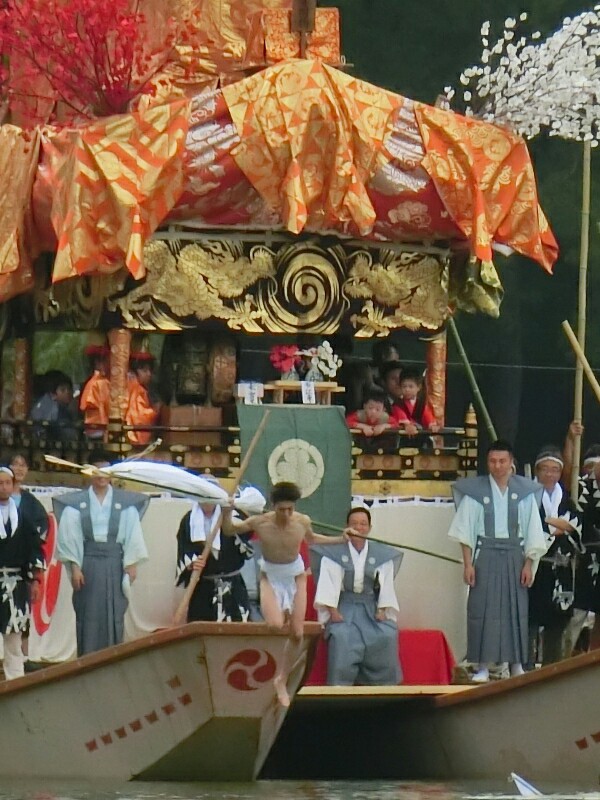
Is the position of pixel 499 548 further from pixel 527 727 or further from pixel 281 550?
pixel 281 550

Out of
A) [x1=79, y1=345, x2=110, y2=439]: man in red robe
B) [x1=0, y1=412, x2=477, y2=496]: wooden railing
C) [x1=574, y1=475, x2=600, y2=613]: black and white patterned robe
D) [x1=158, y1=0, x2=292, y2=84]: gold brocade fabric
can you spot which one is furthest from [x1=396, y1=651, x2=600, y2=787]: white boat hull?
[x1=158, y1=0, x2=292, y2=84]: gold brocade fabric

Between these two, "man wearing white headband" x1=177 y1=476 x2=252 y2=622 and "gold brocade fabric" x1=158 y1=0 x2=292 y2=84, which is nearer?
"man wearing white headband" x1=177 y1=476 x2=252 y2=622

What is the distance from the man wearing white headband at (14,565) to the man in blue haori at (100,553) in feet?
0.92

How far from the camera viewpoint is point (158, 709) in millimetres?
14719

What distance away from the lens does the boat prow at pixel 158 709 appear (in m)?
14.4

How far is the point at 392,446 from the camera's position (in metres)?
17.3

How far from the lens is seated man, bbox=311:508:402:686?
15836 mm

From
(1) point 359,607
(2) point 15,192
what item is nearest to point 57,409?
(2) point 15,192

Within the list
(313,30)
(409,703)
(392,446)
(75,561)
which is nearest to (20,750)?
(75,561)

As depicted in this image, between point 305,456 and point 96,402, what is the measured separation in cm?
149

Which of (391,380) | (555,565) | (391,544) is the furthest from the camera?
(391,380)

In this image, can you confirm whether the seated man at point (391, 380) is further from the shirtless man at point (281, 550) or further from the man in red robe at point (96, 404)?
the shirtless man at point (281, 550)

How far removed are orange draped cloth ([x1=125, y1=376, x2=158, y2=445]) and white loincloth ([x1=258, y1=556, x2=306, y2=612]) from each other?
240cm

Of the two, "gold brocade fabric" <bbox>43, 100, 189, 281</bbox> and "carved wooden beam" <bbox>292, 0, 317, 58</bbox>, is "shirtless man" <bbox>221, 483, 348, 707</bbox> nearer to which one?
"gold brocade fabric" <bbox>43, 100, 189, 281</bbox>
